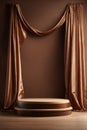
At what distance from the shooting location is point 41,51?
5.88 m

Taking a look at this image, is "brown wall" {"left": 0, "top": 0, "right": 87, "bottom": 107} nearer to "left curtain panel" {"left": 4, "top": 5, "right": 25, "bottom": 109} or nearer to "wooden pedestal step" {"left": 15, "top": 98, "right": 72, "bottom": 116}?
"left curtain panel" {"left": 4, "top": 5, "right": 25, "bottom": 109}

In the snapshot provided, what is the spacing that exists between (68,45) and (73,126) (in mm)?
2362

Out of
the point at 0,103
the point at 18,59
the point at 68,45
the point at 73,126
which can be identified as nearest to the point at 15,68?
the point at 18,59

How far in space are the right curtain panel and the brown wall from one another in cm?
20

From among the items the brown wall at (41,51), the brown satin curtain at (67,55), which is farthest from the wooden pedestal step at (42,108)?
the brown wall at (41,51)

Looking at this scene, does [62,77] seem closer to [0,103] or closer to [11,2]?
[0,103]

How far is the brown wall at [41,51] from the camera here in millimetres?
5816

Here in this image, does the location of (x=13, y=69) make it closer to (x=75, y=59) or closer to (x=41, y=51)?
(x=41, y=51)

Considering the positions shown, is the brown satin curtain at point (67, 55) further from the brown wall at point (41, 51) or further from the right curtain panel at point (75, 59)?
the brown wall at point (41, 51)

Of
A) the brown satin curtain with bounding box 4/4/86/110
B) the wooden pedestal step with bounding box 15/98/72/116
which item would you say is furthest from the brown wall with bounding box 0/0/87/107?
the wooden pedestal step with bounding box 15/98/72/116

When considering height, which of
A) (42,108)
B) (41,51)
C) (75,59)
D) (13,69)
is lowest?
(42,108)

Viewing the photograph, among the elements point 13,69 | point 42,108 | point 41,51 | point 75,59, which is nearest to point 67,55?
point 75,59

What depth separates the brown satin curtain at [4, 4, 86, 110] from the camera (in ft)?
18.3

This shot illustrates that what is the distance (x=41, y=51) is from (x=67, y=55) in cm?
60
